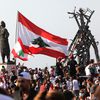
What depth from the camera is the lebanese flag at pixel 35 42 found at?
2377 centimetres

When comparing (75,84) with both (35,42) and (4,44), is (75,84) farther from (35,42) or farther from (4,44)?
(4,44)

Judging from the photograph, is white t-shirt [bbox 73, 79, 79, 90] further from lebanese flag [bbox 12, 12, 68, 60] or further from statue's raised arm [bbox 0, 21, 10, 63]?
statue's raised arm [bbox 0, 21, 10, 63]

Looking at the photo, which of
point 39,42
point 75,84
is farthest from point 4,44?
point 75,84

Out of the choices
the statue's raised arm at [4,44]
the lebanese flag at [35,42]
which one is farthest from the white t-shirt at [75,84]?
the statue's raised arm at [4,44]

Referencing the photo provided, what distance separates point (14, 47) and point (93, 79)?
701cm

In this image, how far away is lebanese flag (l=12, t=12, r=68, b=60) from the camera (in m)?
23.8

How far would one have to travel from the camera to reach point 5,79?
2169cm

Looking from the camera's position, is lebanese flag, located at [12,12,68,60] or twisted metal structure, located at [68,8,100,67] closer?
lebanese flag, located at [12,12,68,60]

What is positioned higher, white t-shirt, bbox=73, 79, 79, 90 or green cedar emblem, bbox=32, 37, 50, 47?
green cedar emblem, bbox=32, 37, 50, 47

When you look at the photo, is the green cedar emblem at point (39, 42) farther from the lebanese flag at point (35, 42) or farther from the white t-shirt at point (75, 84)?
the white t-shirt at point (75, 84)

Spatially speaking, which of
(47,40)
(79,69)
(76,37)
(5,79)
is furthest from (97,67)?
(76,37)

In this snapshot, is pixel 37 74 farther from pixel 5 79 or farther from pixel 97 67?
pixel 97 67

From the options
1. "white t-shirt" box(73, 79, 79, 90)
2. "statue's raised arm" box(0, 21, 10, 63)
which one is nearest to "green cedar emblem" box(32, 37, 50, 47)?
"statue's raised arm" box(0, 21, 10, 63)

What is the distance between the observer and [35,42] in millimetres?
24672
